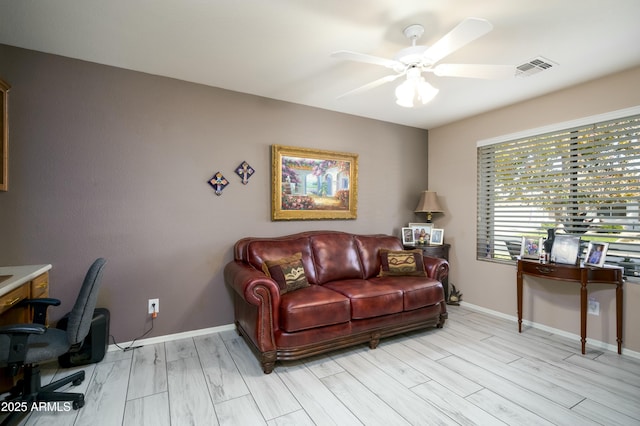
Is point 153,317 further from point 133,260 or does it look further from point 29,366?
point 29,366

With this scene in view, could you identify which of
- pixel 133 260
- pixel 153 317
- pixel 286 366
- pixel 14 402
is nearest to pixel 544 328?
pixel 286 366

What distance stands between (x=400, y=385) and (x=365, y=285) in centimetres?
97

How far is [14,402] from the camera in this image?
5.69ft

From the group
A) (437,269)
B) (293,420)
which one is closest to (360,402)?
(293,420)

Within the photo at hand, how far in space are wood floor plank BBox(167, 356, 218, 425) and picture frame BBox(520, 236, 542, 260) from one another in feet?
10.8

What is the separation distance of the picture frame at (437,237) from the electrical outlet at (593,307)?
162cm

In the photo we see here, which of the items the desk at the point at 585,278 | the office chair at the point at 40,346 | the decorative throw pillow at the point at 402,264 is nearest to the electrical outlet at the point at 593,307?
the desk at the point at 585,278

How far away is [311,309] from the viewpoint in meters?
2.45

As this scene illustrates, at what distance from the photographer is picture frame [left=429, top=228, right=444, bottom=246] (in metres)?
4.12

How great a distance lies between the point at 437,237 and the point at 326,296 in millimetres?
2246

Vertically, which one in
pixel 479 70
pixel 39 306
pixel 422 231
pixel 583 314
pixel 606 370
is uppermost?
pixel 479 70

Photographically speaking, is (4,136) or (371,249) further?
(371,249)

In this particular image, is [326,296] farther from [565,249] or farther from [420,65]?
[565,249]

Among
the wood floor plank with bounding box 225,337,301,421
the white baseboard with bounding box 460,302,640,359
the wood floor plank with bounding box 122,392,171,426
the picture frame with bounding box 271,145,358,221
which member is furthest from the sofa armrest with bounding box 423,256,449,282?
the wood floor plank with bounding box 122,392,171,426
